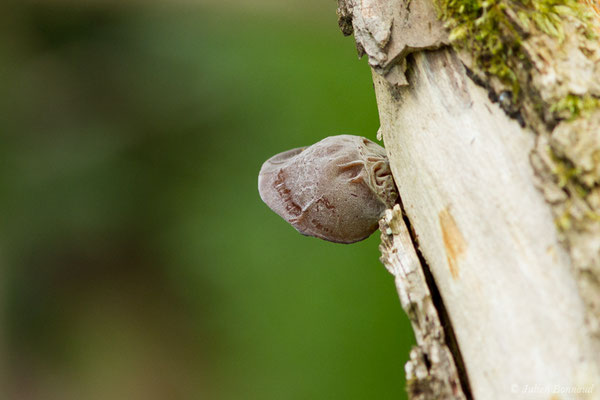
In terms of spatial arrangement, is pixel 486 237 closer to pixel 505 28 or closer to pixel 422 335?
pixel 422 335

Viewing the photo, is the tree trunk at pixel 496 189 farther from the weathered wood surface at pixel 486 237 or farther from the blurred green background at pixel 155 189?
the blurred green background at pixel 155 189

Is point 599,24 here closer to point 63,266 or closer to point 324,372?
point 324,372

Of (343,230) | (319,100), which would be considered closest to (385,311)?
(319,100)

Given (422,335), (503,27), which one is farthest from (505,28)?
(422,335)

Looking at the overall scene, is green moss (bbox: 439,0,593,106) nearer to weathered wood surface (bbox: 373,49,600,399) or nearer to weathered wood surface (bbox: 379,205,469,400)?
A: weathered wood surface (bbox: 373,49,600,399)

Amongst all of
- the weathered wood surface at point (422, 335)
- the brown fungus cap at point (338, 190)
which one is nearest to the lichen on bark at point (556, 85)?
the weathered wood surface at point (422, 335)
